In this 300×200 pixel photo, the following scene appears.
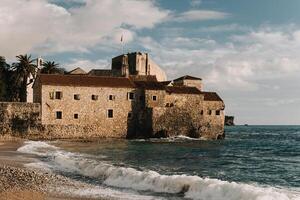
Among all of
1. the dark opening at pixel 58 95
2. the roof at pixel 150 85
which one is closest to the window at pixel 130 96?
the roof at pixel 150 85

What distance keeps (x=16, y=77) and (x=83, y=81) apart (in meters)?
10.4

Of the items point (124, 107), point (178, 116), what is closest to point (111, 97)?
point (124, 107)

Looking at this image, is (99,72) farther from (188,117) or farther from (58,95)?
(58,95)

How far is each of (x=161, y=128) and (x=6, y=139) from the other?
1645cm

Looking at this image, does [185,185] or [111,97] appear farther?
[111,97]

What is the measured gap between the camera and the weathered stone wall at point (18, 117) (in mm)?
43062

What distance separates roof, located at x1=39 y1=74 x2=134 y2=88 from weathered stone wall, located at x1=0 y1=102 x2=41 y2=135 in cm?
302

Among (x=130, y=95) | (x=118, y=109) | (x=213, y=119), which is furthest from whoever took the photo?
(x=213, y=119)

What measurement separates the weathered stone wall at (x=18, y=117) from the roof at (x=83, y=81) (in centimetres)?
302

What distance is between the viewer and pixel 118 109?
4784 centimetres

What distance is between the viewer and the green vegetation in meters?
51.1

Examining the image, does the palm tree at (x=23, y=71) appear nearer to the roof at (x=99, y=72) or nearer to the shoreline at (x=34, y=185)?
the roof at (x=99, y=72)

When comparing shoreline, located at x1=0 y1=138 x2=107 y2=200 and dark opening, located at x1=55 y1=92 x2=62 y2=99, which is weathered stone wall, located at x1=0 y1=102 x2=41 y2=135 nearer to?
dark opening, located at x1=55 y1=92 x2=62 y2=99

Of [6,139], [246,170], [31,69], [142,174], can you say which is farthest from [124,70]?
[142,174]
